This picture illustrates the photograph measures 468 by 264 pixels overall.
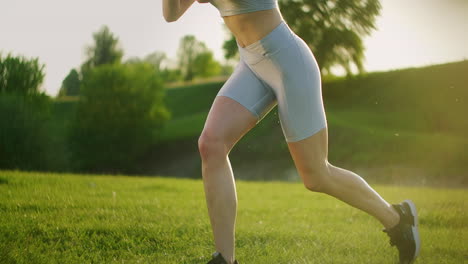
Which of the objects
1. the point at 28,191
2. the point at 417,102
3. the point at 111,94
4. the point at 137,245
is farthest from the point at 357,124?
the point at 137,245

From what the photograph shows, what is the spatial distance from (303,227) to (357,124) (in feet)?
82.5

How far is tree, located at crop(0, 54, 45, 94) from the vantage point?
18.7 meters

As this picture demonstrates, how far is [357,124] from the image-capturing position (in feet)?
97.1

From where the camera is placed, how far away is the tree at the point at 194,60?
3036 inches

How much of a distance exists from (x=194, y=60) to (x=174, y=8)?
77.2 m

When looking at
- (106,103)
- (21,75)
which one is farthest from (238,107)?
(106,103)

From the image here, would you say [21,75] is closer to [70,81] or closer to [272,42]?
[70,81]

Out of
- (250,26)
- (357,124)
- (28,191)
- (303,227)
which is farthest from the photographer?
(357,124)

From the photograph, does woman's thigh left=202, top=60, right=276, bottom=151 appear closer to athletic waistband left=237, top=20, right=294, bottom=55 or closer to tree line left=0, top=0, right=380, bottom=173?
athletic waistband left=237, top=20, right=294, bottom=55

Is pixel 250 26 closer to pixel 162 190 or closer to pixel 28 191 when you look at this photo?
pixel 28 191

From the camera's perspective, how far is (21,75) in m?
19.7

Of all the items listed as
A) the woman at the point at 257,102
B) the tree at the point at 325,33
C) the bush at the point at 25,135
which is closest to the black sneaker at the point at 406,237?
the woman at the point at 257,102

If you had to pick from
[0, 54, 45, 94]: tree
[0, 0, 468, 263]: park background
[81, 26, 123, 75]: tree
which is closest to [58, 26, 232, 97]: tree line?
[81, 26, 123, 75]: tree

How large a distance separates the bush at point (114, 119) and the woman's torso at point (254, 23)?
111 feet
